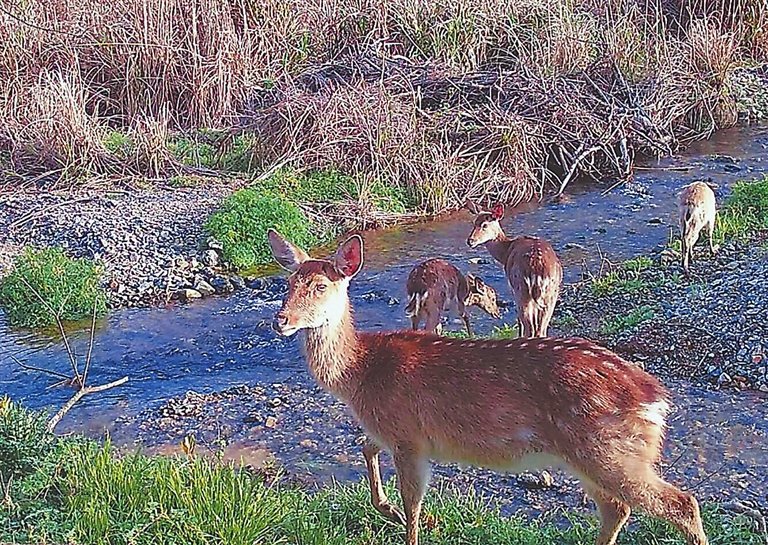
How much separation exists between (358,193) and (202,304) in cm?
317

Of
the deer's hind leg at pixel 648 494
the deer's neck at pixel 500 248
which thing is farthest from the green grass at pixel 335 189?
the deer's hind leg at pixel 648 494

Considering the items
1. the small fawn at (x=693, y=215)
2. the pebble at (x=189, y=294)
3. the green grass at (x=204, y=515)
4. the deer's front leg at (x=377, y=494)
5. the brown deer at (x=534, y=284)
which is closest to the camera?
the green grass at (x=204, y=515)

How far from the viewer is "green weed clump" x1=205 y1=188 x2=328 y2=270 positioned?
35.8 ft

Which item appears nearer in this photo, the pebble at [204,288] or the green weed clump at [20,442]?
the green weed clump at [20,442]

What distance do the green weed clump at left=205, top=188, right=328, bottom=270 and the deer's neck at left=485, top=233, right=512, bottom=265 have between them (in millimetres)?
2498

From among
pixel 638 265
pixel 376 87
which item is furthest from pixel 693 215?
pixel 376 87

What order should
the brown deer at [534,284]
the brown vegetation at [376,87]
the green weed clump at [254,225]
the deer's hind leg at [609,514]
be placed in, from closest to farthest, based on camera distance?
1. the deer's hind leg at [609,514]
2. the brown deer at [534,284]
3. the green weed clump at [254,225]
4. the brown vegetation at [376,87]

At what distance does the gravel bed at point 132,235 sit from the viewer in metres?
10.2

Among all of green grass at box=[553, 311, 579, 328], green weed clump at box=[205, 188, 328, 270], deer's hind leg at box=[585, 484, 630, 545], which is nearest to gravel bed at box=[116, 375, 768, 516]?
deer's hind leg at box=[585, 484, 630, 545]

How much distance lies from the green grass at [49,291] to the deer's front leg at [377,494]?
4.30m

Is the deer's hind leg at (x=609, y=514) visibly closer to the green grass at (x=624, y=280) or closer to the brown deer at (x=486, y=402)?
the brown deer at (x=486, y=402)

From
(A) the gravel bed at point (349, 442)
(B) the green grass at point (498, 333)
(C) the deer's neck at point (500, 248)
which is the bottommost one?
(A) the gravel bed at point (349, 442)

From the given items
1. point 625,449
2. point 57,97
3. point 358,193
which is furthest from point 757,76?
point 625,449

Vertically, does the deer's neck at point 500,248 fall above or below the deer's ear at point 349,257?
below
